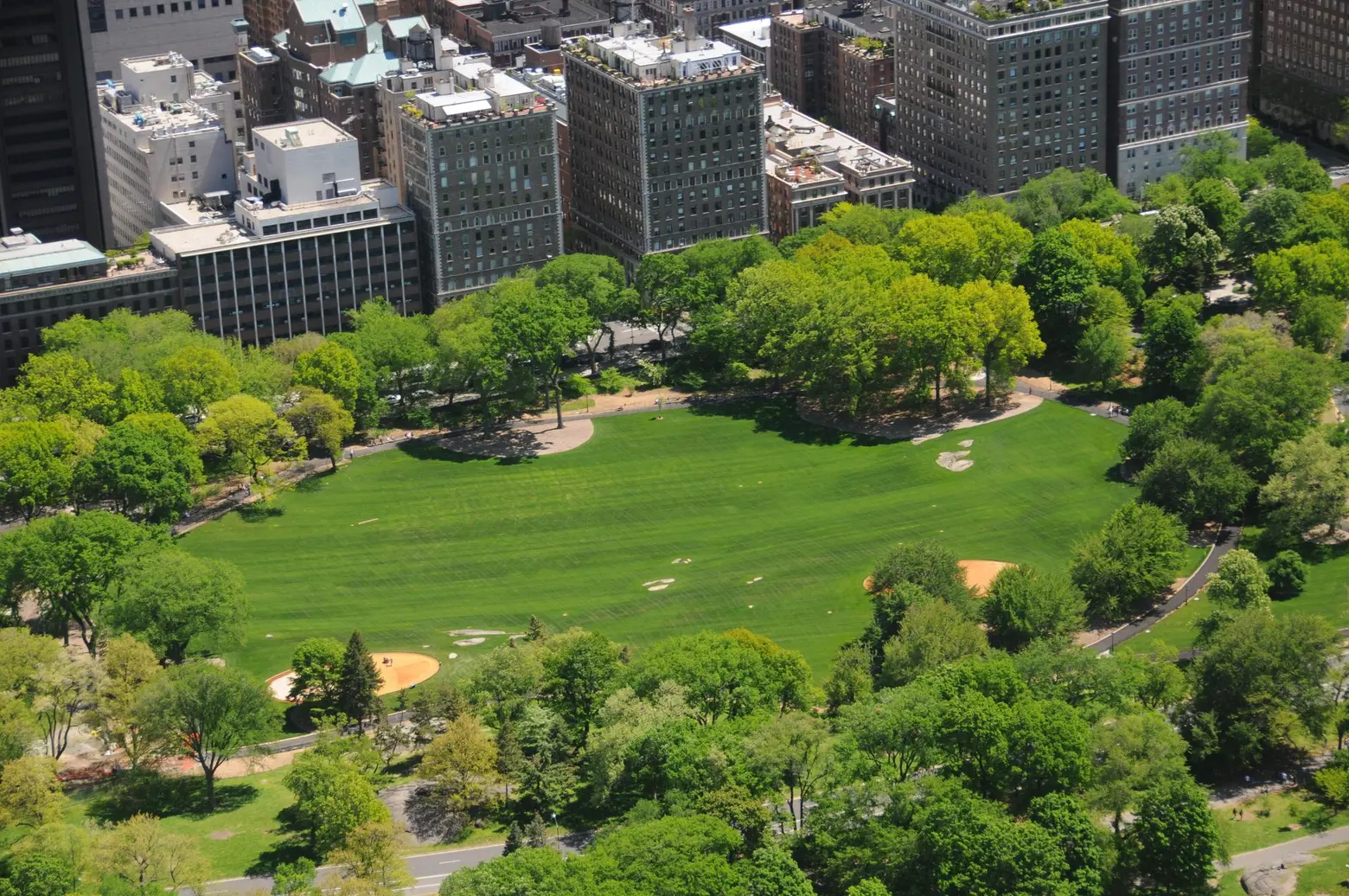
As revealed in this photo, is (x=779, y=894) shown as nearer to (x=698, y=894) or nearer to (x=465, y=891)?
(x=698, y=894)

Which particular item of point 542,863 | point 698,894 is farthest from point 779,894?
point 542,863

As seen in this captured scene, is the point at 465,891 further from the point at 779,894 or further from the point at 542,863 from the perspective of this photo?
the point at 779,894

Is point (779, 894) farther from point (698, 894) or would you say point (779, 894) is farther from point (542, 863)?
point (542, 863)

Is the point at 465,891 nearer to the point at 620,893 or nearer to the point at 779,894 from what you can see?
the point at 620,893

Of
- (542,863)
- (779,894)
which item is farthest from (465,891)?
(779,894)
